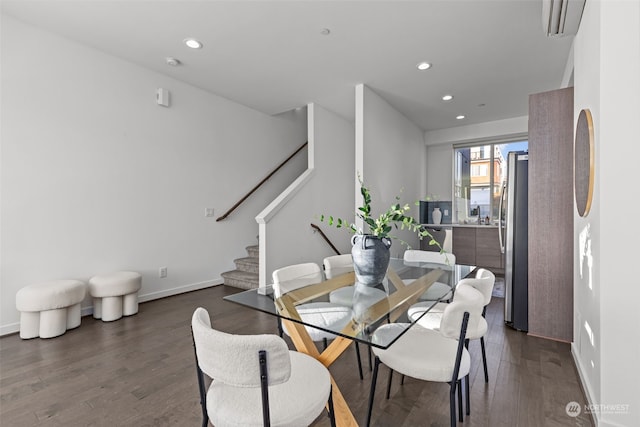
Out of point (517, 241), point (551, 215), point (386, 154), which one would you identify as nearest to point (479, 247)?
point (386, 154)

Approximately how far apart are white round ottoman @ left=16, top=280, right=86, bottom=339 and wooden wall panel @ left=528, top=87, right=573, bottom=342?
167 inches

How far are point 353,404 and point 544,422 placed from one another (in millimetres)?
1019

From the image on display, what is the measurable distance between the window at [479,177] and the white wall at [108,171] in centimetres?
437

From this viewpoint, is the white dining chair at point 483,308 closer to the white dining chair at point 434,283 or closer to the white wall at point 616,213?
the white dining chair at point 434,283

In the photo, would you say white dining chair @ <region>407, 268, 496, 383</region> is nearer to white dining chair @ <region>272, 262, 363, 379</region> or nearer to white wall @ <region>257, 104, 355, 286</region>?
white dining chair @ <region>272, 262, 363, 379</region>

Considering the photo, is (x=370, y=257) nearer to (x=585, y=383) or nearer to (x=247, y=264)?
(x=585, y=383)

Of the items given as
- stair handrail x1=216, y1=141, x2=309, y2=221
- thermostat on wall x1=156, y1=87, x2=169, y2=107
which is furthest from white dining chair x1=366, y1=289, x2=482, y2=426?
thermostat on wall x1=156, y1=87, x2=169, y2=107

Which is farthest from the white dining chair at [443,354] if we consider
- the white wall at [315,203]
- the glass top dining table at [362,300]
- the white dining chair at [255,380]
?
the white wall at [315,203]

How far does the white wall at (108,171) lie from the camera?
2.86 m

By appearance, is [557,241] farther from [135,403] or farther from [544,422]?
[135,403]

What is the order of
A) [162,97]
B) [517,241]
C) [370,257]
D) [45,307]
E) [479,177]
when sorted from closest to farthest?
Result: 1. [370,257]
2. [45,307]
3. [517,241]
4. [162,97]
5. [479,177]

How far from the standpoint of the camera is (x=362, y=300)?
5.30 ft

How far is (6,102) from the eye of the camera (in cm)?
279

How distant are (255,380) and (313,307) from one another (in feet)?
2.17
